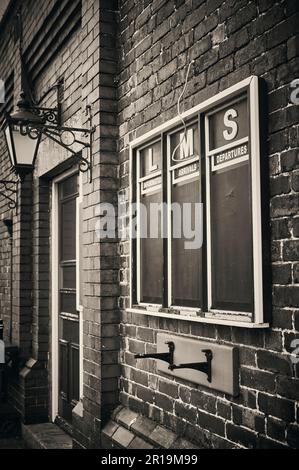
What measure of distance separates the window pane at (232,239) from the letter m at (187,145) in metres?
0.33

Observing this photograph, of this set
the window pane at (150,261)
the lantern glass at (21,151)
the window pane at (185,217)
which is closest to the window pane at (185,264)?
the window pane at (185,217)

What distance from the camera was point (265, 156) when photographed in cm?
282

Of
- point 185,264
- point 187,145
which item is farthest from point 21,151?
point 185,264

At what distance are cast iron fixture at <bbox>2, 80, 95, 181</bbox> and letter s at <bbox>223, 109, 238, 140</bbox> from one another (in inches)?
68.8

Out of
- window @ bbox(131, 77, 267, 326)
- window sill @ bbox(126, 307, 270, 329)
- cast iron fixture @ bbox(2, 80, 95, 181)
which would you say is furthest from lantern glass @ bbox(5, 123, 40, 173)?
window sill @ bbox(126, 307, 270, 329)

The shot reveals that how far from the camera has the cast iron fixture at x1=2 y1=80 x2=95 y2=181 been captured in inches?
185

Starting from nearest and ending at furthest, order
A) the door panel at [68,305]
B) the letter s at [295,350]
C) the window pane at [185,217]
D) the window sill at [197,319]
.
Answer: the letter s at [295,350] < the window sill at [197,319] < the window pane at [185,217] < the door panel at [68,305]

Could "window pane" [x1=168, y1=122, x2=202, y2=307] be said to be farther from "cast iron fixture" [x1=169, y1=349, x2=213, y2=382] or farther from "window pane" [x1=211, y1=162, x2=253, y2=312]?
"cast iron fixture" [x1=169, y1=349, x2=213, y2=382]

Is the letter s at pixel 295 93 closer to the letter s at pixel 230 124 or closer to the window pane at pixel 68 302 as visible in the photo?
the letter s at pixel 230 124

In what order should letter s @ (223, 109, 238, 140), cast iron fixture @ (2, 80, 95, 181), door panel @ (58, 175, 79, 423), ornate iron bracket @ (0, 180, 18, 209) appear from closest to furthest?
1. letter s @ (223, 109, 238, 140)
2. cast iron fixture @ (2, 80, 95, 181)
3. door panel @ (58, 175, 79, 423)
4. ornate iron bracket @ (0, 180, 18, 209)

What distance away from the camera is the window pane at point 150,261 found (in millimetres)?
3965

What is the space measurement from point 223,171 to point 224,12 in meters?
0.92

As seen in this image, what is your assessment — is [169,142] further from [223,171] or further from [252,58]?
[252,58]

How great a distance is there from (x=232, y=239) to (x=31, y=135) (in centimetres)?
281
